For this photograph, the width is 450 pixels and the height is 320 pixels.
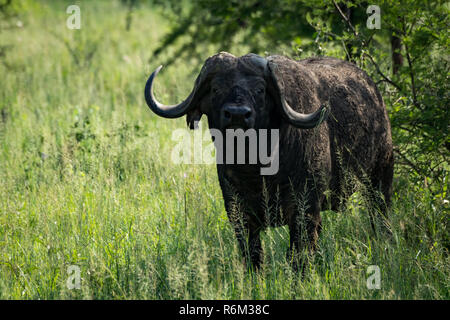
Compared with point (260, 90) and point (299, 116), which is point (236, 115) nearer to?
point (260, 90)

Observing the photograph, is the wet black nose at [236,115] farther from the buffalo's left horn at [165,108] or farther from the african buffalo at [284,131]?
the buffalo's left horn at [165,108]

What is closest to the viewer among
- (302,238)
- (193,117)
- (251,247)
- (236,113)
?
(236,113)

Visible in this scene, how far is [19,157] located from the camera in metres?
7.21

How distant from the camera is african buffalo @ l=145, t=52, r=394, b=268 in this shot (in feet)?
14.4

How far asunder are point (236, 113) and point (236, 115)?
3 cm

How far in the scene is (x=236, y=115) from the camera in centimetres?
405

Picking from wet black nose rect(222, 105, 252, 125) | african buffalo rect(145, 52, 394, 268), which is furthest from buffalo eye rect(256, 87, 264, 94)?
wet black nose rect(222, 105, 252, 125)

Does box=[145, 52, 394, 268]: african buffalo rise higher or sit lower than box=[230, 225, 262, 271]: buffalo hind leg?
higher

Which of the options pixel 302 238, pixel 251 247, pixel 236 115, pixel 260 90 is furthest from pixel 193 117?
pixel 302 238

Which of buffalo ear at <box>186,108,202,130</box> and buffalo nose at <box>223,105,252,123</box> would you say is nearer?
buffalo nose at <box>223,105,252,123</box>

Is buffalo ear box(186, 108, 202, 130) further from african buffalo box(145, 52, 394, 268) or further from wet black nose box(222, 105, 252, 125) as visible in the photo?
wet black nose box(222, 105, 252, 125)
